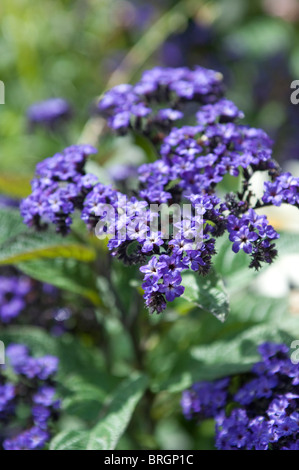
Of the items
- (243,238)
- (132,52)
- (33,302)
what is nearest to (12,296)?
(33,302)

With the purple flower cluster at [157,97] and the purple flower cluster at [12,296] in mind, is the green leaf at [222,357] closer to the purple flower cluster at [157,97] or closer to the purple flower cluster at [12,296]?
the purple flower cluster at [12,296]

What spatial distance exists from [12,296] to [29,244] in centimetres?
59

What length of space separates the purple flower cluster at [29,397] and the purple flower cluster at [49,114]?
4.86 ft

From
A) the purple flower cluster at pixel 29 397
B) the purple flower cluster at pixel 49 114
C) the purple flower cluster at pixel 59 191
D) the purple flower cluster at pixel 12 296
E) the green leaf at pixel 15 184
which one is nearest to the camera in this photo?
the purple flower cluster at pixel 59 191

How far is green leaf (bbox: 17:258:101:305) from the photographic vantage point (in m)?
1.90

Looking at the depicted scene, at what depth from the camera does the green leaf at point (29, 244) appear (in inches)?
68.0

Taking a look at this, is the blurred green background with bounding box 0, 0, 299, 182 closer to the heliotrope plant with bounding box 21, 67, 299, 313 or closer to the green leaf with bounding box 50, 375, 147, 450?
the heliotrope plant with bounding box 21, 67, 299, 313

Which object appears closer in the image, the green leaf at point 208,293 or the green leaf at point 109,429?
the green leaf at point 208,293

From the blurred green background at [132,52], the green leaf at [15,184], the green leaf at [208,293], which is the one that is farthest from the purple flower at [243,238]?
the blurred green background at [132,52]

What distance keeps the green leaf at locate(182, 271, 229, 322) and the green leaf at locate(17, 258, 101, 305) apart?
532mm

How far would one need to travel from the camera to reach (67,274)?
2035 mm

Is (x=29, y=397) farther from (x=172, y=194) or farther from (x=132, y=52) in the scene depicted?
(x=132, y=52)

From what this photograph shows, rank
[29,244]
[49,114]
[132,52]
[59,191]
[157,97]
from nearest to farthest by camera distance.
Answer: [59,191], [29,244], [157,97], [49,114], [132,52]

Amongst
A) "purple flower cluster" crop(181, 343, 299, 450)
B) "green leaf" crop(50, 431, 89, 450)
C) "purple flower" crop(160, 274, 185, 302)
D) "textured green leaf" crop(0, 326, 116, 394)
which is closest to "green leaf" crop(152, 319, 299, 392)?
"purple flower cluster" crop(181, 343, 299, 450)
